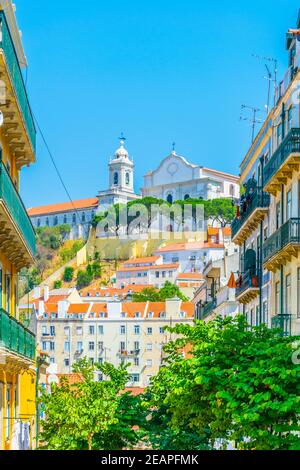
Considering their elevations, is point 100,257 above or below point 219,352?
above

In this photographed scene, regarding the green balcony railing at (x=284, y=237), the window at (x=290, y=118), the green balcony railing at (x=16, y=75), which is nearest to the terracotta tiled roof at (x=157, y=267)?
Answer: the green balcony railing at (x=284, y=237)

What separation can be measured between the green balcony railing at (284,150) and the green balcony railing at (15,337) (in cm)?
772

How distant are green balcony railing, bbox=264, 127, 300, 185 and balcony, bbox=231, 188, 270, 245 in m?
2.71

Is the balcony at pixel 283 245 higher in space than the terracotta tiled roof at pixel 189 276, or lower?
lower

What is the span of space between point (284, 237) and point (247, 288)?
7.91 meters

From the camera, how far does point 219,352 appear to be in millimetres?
23625

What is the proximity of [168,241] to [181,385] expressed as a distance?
160624mm

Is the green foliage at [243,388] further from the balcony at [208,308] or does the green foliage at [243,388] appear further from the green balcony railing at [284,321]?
the balcony at [208,308]

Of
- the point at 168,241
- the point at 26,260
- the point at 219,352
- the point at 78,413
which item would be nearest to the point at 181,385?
the point at 219,352

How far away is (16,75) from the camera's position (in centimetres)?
2141

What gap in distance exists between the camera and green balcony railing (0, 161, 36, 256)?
66.5 ft

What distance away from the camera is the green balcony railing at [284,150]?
2803cm

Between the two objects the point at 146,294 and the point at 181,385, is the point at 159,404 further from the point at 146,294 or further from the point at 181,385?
the point at 146,294
